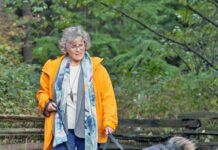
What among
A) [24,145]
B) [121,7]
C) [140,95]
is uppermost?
[121,7]

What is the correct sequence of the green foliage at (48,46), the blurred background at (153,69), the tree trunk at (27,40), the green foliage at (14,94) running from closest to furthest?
1. the green foliage at (14,94)
2. the blurred background at (153,69)
3. the green foliage at (48,46)
4. the tree trunk at (27,40)

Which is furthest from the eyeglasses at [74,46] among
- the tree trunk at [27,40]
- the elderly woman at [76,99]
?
the tree trunk at [27,40]

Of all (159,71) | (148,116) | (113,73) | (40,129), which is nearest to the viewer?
(40,129)

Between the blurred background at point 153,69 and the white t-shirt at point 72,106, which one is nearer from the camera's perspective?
the white t-shirt at point 72,106

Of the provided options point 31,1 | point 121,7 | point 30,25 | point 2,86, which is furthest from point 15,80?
point 30,25

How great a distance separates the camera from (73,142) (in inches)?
241

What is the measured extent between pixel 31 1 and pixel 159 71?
143 inches

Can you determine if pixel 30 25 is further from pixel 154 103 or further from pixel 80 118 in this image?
pixel 80 118

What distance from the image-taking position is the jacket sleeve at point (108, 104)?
20.0 ft

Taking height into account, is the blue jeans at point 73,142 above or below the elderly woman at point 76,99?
below

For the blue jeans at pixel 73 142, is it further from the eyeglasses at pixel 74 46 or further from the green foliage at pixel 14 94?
the green foliage at pixel 14 94

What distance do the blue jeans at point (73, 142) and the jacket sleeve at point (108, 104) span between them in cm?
32

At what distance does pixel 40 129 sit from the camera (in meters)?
8.12

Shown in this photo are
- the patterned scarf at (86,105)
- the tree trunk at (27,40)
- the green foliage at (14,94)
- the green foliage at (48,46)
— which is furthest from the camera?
the tree trunk at (27,40)
